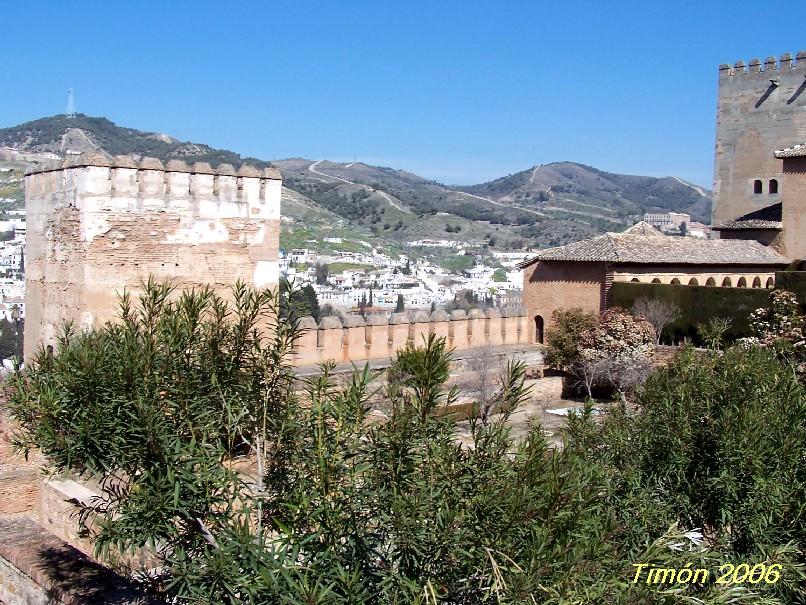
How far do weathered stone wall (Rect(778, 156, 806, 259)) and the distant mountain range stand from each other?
2790cm

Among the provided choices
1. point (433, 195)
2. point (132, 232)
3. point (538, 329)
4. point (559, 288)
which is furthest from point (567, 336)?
point (433, 195)

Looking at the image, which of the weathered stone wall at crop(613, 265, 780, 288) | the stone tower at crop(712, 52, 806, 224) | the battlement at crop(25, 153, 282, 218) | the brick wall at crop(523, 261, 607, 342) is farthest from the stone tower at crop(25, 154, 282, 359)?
the stone tower at crop(712, 52, 806, 224)

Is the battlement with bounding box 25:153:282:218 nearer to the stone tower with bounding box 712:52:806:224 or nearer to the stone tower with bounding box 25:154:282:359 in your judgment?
the stone tower with bounding box 25:154:282:359

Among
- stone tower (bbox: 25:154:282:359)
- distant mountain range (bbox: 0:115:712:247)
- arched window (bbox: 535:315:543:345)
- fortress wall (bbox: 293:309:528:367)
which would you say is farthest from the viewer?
distant mountain range (bbox: 0:115:712:247)

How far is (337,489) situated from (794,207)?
20.2 metres

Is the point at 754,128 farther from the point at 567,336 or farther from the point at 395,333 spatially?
the point at 395,333

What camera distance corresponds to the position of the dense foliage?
15.1 feet

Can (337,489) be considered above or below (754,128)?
below

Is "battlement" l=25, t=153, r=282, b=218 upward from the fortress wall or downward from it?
upward

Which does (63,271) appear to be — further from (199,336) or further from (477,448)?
(477,448)

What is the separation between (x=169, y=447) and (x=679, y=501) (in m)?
3.81

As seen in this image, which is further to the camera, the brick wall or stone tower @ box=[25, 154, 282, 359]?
the brick wall

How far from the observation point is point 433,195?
416 ft

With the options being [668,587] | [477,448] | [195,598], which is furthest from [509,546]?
[195,598]
